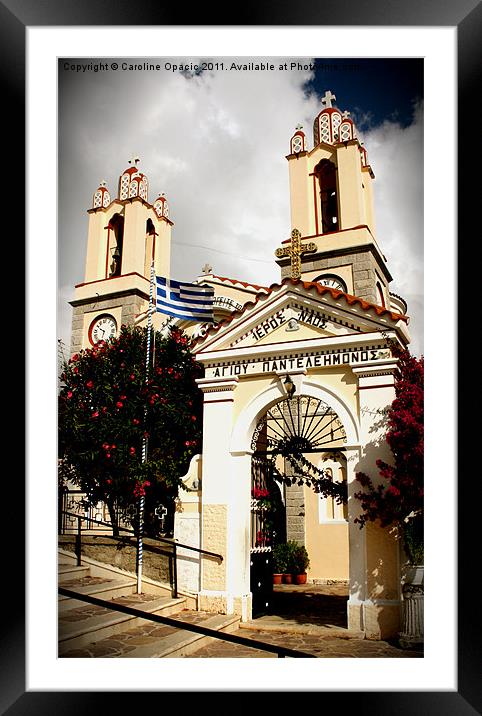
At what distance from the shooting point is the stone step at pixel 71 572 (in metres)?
7.90

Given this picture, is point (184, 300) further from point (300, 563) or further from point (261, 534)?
point (300, 563)

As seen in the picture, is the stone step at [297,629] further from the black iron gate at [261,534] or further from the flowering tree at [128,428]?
the flowering tree at [128,428]

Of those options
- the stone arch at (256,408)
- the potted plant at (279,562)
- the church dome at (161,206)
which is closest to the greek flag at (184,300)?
the church dome at (161,206)

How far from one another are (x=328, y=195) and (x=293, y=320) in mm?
3462

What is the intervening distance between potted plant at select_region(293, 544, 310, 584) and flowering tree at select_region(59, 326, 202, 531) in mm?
4579

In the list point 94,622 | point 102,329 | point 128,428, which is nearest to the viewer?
point 94,622

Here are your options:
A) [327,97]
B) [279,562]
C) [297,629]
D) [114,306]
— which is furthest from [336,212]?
[279,562]

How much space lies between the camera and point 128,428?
8797mm

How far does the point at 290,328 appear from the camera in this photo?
8.09 m

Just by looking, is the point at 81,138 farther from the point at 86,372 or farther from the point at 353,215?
the point at 353,215

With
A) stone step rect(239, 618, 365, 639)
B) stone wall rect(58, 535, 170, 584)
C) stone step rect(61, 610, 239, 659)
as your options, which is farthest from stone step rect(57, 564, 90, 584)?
stone step rect(239, 618, 365, 639)

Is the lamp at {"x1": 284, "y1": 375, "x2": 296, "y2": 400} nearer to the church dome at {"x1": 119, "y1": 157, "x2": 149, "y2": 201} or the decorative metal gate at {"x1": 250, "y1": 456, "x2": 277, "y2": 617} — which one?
the decorative metal gate at {"x1": 250, "y1": 456, "x2": 277, "y2": 617}
